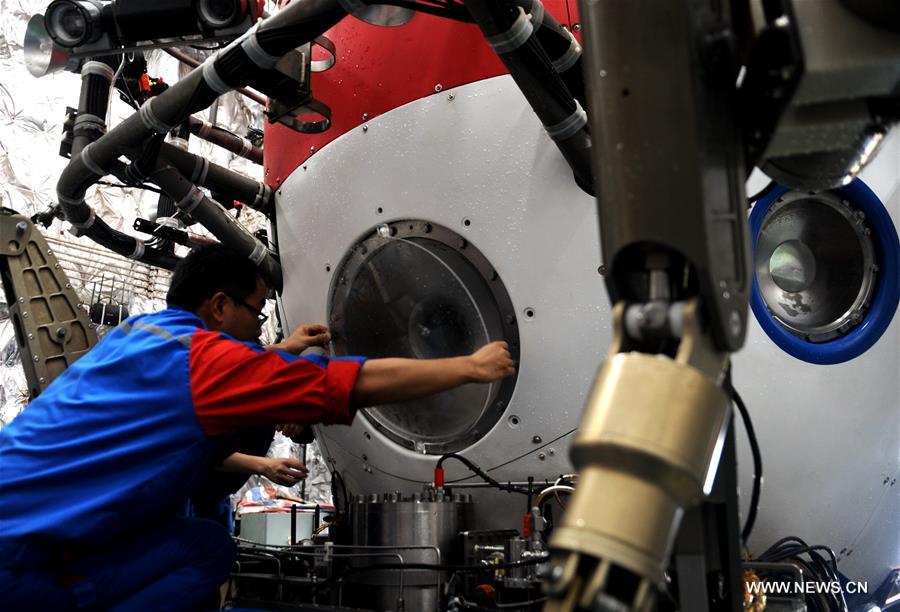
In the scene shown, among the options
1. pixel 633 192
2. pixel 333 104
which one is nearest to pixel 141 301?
pixel 333 104

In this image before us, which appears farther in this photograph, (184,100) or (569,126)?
(184,100)

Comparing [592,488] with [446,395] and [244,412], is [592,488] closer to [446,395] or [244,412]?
[244,412]

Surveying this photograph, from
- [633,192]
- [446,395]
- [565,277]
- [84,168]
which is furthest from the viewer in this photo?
[84,168]

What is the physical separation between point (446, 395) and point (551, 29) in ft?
2.35

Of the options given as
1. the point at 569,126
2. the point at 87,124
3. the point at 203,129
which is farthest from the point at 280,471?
the point at 203,129

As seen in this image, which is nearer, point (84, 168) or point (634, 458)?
point (634, 458)

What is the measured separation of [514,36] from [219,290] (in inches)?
30.5

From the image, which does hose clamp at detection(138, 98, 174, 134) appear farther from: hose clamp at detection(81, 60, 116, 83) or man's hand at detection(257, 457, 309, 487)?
man's hand at detection(257, 457, 309, 487)

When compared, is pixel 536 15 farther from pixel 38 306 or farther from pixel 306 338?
pixel 38 306

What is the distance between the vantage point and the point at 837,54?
0.60 meters

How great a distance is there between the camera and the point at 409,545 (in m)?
1.46

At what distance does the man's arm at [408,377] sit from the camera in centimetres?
117

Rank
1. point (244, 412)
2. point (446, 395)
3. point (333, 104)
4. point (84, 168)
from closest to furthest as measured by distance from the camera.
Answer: point (244, 412), point (446, 395), point (333, 104), point (84, 168)

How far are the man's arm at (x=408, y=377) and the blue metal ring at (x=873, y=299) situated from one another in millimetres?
535
